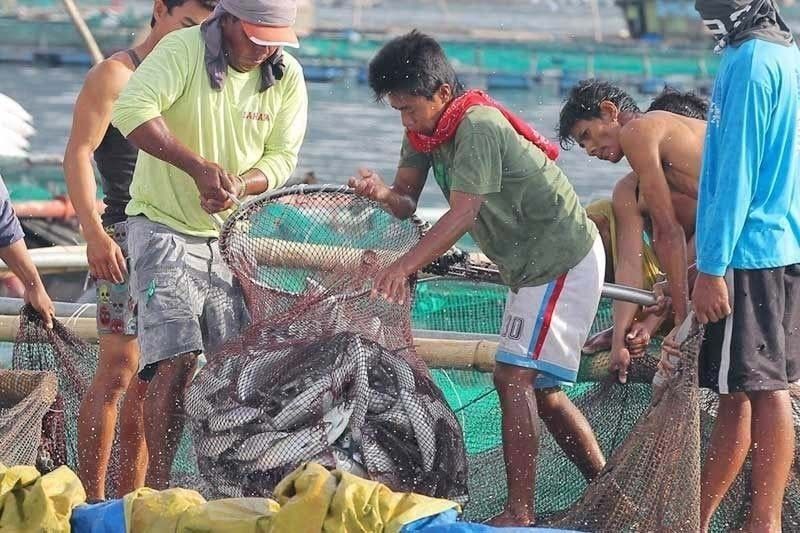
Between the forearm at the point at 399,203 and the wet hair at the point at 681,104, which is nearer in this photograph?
the forearm at the point at 399,203

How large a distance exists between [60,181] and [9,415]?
13.1 m

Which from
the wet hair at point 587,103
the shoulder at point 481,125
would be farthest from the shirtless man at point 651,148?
the shoulder at point 481,125

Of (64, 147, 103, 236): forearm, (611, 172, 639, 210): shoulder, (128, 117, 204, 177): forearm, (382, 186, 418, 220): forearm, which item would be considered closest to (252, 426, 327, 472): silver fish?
(382, 186, 418, 220): forearm

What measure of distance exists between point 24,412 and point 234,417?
943 millimetres

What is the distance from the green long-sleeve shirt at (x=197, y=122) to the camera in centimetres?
538

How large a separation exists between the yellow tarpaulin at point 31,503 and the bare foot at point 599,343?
2.50 m

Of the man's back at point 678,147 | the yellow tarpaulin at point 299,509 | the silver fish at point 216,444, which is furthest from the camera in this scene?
the man's back at point 678,147

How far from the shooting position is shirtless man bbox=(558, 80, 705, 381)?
5.53m

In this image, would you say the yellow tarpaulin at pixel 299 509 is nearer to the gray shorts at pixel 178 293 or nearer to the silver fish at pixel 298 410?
the silver fish at pixel 298 410

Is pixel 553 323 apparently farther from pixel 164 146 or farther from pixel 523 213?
pixel 164 146

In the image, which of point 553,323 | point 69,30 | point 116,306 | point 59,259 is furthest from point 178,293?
point 69,30

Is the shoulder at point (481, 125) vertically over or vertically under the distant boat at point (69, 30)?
over

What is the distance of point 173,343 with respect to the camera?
17.6ft

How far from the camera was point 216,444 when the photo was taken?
4961mm
